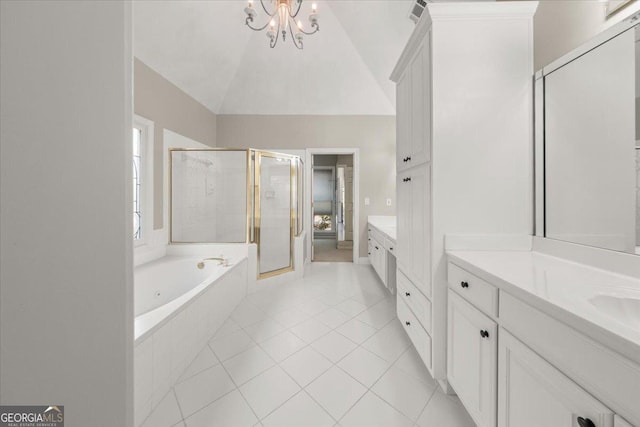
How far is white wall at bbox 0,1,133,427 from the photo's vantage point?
281mm

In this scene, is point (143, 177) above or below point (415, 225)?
above

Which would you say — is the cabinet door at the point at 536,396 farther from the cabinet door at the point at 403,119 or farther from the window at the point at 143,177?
the window at the point at 143,177

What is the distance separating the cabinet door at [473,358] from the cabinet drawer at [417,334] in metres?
0.14

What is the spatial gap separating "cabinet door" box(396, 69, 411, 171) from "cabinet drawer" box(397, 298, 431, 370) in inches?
41.5

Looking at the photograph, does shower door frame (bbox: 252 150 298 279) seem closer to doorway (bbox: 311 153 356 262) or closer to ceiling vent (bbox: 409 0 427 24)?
doorway (bbox: 311 153 356 262)

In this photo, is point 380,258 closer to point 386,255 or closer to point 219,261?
point 386,255

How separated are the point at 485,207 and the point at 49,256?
63.1 inches

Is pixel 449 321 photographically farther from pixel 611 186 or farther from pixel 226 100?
pixel 226 100

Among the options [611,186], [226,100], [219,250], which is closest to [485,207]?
[611,186]

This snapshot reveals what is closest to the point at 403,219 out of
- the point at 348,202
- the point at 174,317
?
the point at 174,317

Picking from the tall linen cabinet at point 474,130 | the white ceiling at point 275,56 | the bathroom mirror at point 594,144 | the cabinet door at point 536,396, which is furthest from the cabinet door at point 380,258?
the white ceiling at point 275,56

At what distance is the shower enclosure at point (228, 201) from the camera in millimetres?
2850

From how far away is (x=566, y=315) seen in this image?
638 mm

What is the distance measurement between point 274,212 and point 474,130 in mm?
2447
